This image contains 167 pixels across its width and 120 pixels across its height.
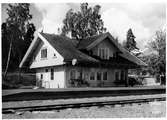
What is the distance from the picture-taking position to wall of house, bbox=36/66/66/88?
30.0 meters

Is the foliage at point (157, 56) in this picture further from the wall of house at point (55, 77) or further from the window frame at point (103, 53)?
the wall of house at point (55, 77)

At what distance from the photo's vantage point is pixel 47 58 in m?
31.8

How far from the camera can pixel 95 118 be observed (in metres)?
9.80

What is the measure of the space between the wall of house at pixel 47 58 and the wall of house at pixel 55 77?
79 cm

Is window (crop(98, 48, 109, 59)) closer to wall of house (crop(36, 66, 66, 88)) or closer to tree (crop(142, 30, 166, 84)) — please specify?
wall of house (crop(36, 66, 66, 88))

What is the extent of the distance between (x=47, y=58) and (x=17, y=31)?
12.8 metres

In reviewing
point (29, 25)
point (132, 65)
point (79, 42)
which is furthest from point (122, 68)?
point (29, 25)

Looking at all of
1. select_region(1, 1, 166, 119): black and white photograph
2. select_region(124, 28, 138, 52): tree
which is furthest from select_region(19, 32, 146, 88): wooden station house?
select_region(124, 28, 138, 52): tree

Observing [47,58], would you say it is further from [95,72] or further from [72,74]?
[95,72]

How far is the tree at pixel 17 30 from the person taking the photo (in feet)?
138

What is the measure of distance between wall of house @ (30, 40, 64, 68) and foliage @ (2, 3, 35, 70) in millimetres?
8276

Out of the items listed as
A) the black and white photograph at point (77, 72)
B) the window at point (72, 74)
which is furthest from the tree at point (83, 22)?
the window at point (72, 74)

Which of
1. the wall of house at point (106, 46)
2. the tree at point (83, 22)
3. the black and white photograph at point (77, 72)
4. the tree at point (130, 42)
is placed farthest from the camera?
the tree at point (130, 42)

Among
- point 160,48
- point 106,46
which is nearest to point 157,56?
point 160,48
